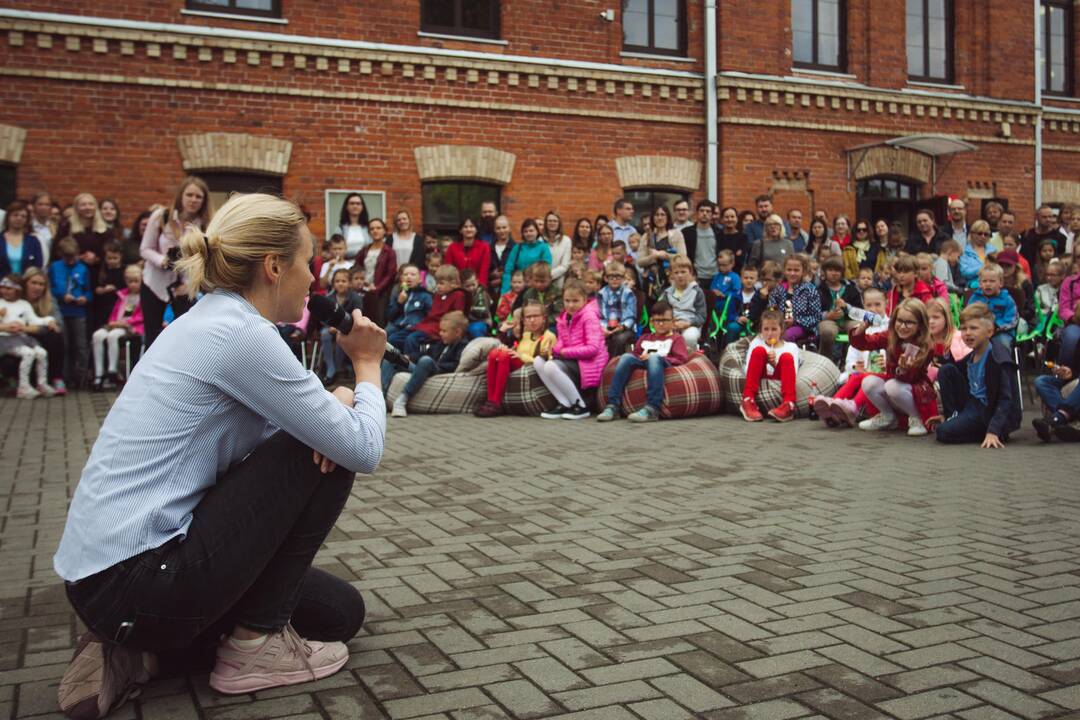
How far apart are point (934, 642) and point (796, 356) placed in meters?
6.80

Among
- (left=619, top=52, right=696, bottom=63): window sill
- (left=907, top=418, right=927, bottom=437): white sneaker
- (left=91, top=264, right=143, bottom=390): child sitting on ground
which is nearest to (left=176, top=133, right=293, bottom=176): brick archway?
(left=91, top=264, right=143, bottom=390): child sitting on ground

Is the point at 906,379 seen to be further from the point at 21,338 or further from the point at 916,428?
the point at 21,338

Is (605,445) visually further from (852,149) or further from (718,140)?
(852,149)

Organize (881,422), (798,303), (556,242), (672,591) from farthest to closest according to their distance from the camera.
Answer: (556,242) → (798,303) → (881,422) → (672,591)

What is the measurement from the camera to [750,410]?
9891mm

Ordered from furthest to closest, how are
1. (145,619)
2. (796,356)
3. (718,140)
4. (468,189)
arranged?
(718,140) < (468,189) < (796,356) < (145,619)

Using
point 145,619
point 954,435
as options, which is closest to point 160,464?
point 145,619

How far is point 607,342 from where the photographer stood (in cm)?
1156

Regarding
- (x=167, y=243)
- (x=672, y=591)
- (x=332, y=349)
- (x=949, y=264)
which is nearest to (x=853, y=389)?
(x=949, y=264)

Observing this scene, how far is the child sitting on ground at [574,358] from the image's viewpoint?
1045cm

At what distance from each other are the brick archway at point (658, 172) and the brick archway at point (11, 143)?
26.9 ft

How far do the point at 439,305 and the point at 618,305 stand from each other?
208 cm

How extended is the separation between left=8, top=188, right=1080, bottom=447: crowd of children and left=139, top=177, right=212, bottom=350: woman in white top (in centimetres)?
2

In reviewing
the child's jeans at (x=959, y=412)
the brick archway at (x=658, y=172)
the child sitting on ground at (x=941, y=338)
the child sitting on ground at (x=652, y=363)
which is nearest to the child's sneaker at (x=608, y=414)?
the child sitting on ground at (x=652, y=363)
